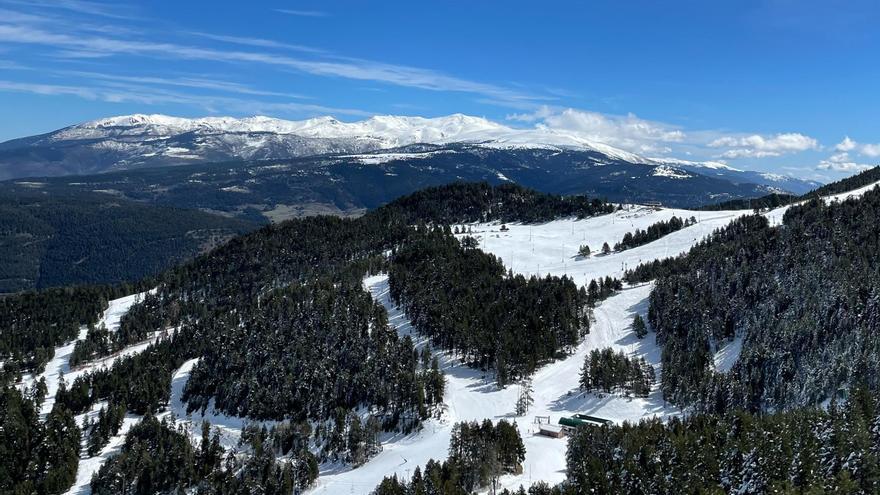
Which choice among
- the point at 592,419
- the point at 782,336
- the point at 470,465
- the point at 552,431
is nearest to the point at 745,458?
the point at 470,465

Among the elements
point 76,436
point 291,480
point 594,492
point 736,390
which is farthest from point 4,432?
point 736,390

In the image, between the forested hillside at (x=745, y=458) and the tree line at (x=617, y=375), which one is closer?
the forested hillside at (x=745, y=458)

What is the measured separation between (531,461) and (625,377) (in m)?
44.8

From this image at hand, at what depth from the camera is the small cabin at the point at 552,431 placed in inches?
5827

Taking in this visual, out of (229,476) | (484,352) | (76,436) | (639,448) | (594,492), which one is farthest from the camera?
(484,352)

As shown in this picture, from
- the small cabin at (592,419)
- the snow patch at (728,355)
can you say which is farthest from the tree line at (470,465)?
the snow patch at (728,355)

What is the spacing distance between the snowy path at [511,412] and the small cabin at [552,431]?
174 cm

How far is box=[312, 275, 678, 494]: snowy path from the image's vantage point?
13900 centimetres

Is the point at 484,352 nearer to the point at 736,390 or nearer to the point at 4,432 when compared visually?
the point at 736,390

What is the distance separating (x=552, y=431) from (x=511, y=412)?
1840 centimetres

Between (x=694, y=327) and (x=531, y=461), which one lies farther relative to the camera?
(x=694, y=327)

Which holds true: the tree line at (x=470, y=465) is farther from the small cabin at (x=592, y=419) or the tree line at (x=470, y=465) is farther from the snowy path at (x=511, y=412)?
the small cabin at (x=592, y=419)

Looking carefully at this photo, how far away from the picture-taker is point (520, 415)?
534 feet

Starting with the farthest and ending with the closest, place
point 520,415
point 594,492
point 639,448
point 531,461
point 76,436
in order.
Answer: point 76,436 → point 520,415 → point 531,461 → point 639,448 → point 594,492
